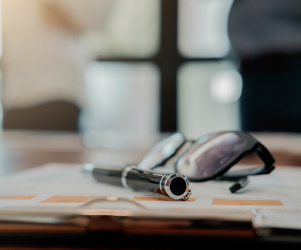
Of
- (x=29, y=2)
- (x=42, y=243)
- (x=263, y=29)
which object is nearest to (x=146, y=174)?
(x=42, y=243)

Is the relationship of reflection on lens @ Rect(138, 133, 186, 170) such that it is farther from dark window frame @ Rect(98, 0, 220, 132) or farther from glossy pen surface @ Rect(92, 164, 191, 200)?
dark window frame @ Rect(98, 0, 220, 132)

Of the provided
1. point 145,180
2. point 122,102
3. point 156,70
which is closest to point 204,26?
point 156,70

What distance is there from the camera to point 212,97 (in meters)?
2.15

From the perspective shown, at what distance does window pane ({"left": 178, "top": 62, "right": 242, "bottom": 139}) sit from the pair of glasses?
155 centimetres

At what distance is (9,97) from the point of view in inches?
96.3

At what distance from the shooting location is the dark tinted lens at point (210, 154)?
0.51m

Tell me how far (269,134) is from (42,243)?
2.11 meters

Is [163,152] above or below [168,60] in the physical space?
below

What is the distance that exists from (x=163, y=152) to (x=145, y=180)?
0.23m

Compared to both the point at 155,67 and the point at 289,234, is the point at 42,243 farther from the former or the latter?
the point at 155,67

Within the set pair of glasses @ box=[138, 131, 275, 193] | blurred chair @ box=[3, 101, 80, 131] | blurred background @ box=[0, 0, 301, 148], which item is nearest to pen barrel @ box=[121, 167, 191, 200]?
pair of glasses @ box=[138, 131, 275, 193]

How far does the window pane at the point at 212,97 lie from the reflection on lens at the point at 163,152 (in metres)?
1.54

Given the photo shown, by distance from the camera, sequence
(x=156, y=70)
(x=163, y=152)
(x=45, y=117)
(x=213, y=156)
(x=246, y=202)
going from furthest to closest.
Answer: (x=45, y=117) < (x=156, y=70) < (x=163, y=152) < (x=213, y=156) < (x=246, y=202)

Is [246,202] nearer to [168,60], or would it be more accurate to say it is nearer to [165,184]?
[165,184]
